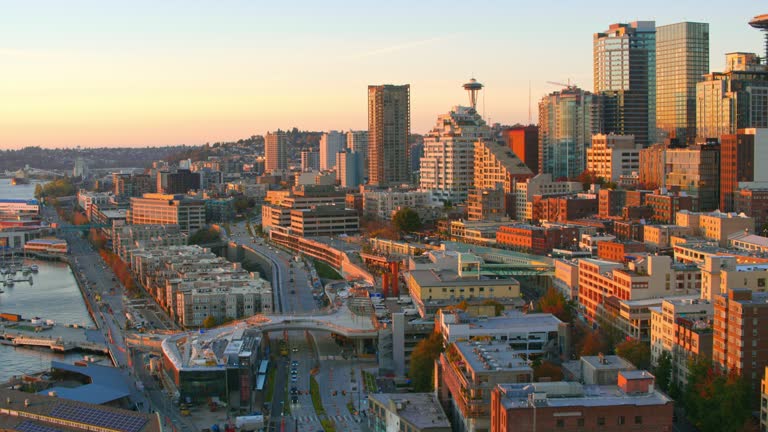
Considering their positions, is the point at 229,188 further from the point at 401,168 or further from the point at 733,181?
the point at 733,181

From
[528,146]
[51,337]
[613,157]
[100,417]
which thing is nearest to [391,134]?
[528,146]

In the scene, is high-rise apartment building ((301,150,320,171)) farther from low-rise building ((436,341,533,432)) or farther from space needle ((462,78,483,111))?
low-rise building ((436,341,533,432))

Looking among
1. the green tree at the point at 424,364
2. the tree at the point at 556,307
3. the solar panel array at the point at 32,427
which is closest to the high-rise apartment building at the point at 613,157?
the tree at the point at 556,307

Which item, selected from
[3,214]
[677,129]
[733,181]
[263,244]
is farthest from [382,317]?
[3,214]

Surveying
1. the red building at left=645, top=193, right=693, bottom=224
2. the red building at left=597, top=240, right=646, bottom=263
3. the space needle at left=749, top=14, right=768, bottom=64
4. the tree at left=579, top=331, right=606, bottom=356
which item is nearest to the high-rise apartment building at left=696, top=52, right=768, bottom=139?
the space needle at left=749, top=14, right=768, bottom=64

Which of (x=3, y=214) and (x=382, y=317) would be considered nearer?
(x=382, y=317)
